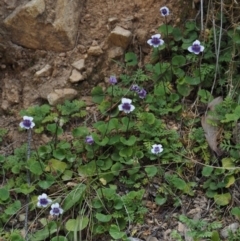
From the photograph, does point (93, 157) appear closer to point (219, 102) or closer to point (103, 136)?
point (103, 136)

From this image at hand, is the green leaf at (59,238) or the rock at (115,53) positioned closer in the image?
the green leaf at (59,238)

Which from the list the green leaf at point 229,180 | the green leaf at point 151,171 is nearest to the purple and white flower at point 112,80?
the green leaf at point 151,171

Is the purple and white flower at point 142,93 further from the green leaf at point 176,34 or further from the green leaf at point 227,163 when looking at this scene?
the green leaf at point 227,163

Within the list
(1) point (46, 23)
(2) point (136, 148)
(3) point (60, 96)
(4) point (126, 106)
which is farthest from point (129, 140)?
(1) point (46, 23)

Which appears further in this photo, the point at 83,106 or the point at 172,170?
the point at 83,106

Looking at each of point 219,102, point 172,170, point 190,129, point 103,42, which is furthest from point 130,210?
point 103,42
